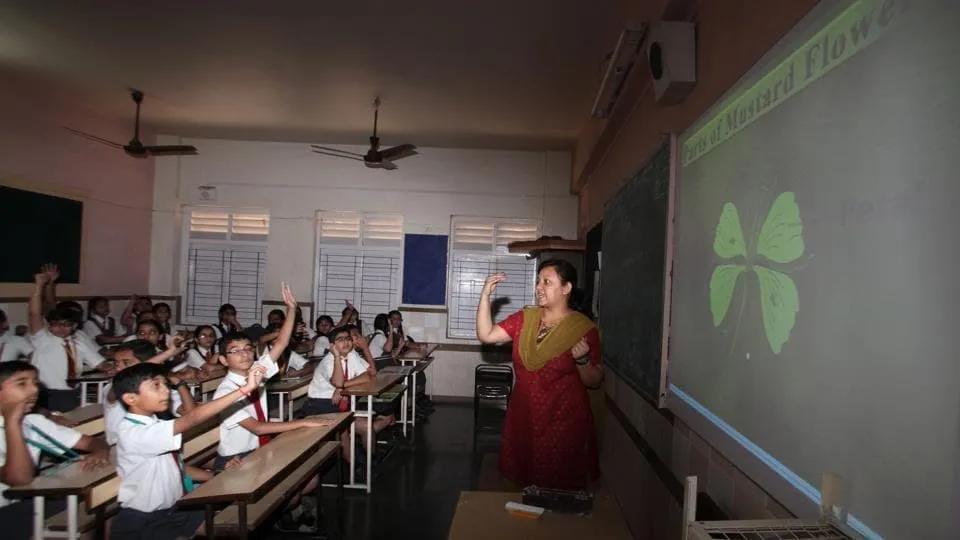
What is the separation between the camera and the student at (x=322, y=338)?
19.4ft

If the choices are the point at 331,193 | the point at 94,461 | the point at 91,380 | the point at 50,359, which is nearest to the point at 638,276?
the point at 94,461

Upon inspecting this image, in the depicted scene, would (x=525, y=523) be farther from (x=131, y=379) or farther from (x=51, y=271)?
(x=51, y=271)

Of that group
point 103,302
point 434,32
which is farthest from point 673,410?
point 103,302

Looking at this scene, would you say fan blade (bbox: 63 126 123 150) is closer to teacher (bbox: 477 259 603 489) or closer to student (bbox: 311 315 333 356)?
student (bbox: 311 315 333 356)

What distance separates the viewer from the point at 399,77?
16.1 ft

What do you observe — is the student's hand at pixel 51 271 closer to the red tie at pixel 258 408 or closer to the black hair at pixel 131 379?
the red tie at pixel 258 408

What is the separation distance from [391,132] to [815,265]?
20.1 ft

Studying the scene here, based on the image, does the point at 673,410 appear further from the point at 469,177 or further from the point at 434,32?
the point at 469,177

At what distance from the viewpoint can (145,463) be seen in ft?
7.09

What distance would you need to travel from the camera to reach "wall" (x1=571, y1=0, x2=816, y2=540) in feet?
4.97

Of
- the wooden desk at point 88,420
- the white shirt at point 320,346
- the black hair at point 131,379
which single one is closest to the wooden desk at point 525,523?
the black hair at point 131,379

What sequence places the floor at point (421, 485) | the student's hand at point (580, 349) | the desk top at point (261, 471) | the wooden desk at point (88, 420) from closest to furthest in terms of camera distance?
the desk top at point (261, 471) → the student's hand at point (580, 349) → the wooden desk at point (88, 420) → the floor at point (421, 485)

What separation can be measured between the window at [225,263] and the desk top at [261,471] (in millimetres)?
5138

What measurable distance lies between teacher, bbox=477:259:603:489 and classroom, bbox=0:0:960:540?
1cm
